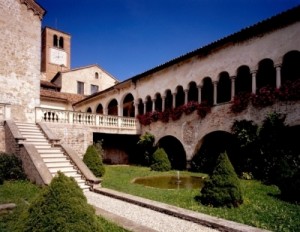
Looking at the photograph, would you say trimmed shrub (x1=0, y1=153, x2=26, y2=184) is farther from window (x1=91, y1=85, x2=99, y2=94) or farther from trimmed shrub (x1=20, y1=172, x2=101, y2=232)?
window (x1=91, y1=85, x2=99, y2=94)

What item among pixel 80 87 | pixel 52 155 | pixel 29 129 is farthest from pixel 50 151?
pixel 80 87

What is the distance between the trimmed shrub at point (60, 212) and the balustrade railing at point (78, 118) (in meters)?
12.7

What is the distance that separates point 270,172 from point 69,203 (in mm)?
10559

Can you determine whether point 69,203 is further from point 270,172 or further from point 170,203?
point 270,172

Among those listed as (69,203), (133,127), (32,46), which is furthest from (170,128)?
(69,203)

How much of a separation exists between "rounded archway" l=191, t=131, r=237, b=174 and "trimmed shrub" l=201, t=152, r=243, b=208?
7446mm

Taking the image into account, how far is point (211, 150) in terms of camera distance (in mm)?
17406

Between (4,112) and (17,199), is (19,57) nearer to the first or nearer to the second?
(4,112)

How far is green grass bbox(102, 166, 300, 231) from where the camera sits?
6887mm

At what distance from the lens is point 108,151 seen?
20.9 metres

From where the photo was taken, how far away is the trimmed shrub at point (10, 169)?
11688 millimetres

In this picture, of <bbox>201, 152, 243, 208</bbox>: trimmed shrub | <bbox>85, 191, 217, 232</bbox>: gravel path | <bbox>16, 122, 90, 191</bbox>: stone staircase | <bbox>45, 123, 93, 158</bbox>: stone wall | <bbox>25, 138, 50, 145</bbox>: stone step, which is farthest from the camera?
<bbox>45, 123, 93, 158</bbox>: stone wall

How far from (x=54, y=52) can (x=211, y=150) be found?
33.4 m

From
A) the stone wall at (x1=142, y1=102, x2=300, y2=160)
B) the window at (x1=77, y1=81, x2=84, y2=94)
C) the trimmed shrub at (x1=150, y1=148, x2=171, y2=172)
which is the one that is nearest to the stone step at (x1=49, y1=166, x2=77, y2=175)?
the trimmed shrub at (x1=150, y1=148, x2=171, y2=172)
